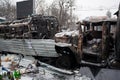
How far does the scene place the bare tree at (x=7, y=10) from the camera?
45513mm

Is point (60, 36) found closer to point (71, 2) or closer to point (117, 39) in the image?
point (117, 39)

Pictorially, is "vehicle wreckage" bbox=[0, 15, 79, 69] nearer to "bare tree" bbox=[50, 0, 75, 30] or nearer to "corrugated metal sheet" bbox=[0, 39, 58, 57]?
"corrugated metal sheet" bbox=[0, 39, 58, 57]

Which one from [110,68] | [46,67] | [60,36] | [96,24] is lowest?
[46,67]

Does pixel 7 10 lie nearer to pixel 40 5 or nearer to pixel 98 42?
pixel 40 5

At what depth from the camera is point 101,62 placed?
9.07 meters

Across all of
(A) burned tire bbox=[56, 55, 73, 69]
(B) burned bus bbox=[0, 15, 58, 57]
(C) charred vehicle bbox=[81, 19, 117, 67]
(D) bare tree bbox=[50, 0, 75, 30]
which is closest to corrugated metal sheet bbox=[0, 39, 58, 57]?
(B) burned bus bbox=[0, 15, 58, 57]

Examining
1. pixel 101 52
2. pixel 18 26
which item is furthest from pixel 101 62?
pixel 18 26

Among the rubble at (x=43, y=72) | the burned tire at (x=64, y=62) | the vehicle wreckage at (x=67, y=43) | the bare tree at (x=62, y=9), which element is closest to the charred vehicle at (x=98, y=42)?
the vehicle wreckage at (x=67, y=43)

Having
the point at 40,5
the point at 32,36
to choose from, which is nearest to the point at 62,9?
the point at 40,5

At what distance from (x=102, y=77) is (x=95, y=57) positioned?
1.34m

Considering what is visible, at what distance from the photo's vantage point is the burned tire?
10.5 metres

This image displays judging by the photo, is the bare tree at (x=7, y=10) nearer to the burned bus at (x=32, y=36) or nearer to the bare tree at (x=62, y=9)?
the bare tree at (x=62, y=9)

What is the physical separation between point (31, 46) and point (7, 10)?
117ft

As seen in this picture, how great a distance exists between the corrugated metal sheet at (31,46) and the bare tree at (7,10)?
3062cm
